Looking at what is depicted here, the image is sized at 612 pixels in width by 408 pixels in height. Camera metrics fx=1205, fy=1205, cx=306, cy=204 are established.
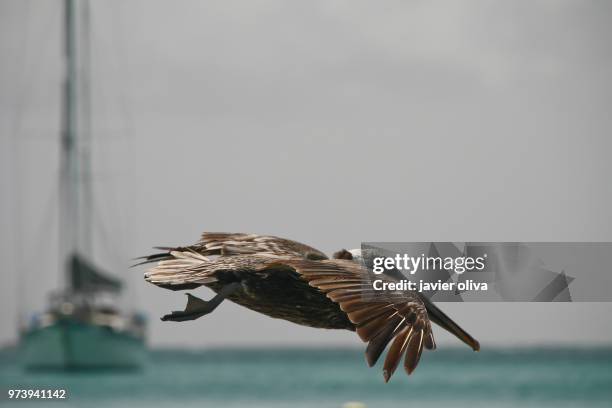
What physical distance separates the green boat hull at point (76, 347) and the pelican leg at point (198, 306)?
43185 millimetres

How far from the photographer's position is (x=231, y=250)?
4.94 meters

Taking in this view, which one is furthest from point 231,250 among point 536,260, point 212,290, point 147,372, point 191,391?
point 147,372

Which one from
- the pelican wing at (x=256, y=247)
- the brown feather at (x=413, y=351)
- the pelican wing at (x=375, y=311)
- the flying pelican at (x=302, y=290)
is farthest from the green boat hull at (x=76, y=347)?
the brown feather at (x=413, y=351)

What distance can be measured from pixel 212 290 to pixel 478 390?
4098cm

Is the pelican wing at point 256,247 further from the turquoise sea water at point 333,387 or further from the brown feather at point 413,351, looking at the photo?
the turquoise sea water at point 333,387

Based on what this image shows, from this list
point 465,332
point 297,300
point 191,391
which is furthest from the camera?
point 191,391

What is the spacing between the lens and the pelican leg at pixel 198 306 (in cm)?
417

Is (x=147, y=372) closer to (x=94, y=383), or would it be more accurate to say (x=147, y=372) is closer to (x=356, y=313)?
(x=94, y=383)

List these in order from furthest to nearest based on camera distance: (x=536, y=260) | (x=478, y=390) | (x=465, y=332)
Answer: (x=478, y=390)
(x=536, y=260)
(x=465, y=332)

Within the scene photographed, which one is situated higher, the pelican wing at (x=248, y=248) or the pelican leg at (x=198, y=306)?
the pelican wing at (x=248, y=248)

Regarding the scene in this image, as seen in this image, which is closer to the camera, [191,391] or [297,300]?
[297,300]

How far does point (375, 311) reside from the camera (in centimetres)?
410

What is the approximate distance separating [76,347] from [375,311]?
1787 inches

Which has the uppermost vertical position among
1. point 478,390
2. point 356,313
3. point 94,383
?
point 94,383
